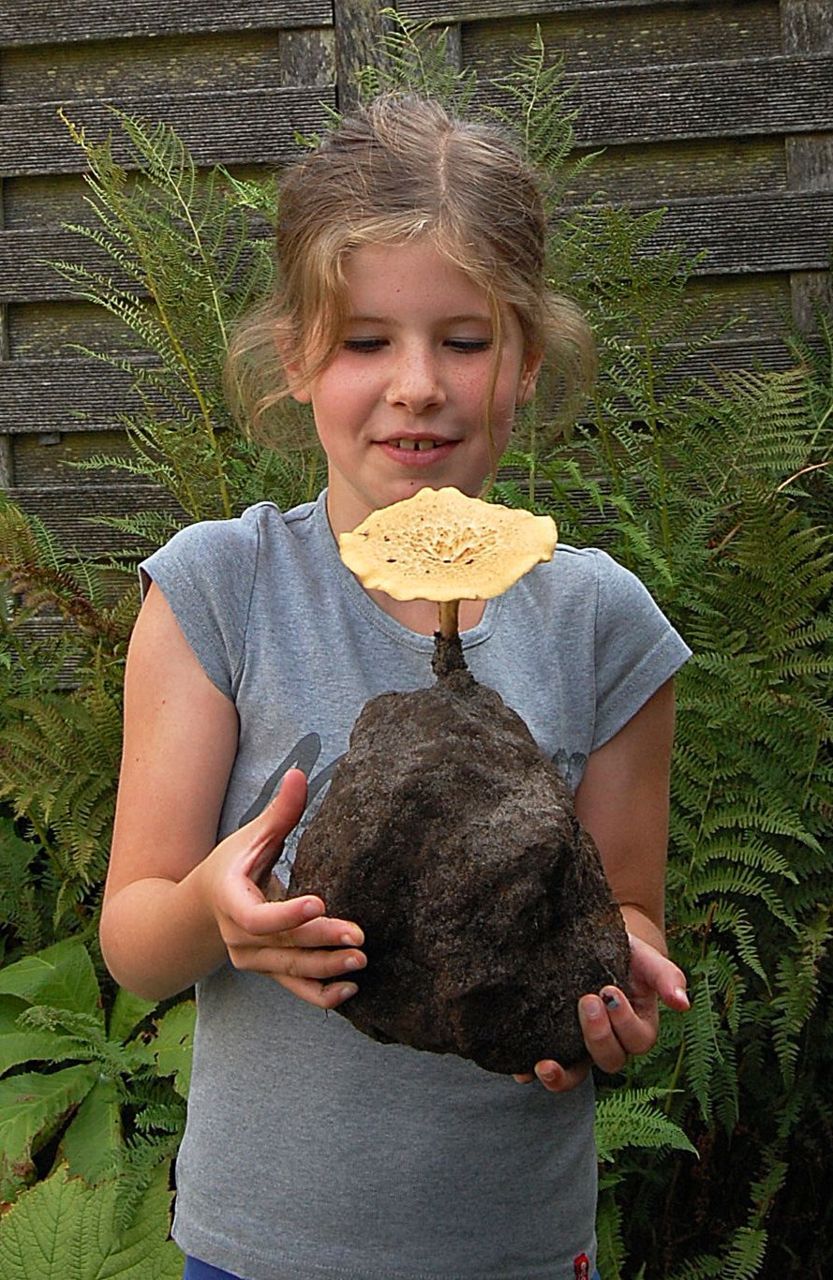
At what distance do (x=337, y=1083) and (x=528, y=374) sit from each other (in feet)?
4.77

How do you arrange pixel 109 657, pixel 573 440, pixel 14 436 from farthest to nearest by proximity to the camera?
pixel 14 436 → pixel 573 440 → pixel 109 657

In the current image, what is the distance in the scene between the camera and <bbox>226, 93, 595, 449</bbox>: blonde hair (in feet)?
7.93

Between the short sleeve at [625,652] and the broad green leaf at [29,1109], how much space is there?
7.46 feet

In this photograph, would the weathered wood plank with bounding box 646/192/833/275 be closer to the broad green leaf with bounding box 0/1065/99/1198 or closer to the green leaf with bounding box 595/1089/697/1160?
the green leaf with bounding box 595/1089/697/1160

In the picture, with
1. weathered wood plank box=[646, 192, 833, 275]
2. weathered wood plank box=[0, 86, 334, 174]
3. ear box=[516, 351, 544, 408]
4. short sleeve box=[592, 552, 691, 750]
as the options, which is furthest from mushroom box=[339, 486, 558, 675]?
weathered wood plank box=[0, 86, 334, 174]

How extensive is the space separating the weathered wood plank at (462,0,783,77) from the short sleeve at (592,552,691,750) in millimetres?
3406

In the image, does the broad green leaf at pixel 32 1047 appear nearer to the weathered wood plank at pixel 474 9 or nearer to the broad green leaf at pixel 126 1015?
the broad green leaf at pixel 126 1015

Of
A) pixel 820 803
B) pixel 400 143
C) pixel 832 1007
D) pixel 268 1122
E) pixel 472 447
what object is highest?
pixel 400 143

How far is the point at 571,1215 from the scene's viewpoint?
8.00 feet

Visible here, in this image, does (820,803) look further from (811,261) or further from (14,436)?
(14,436)

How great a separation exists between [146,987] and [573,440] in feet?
10.6

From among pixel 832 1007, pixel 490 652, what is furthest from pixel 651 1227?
pixel 490 652

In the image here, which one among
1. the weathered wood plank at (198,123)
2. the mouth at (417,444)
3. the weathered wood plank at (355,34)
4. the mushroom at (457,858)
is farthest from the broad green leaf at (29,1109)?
the weathered wood plank at (355,34)

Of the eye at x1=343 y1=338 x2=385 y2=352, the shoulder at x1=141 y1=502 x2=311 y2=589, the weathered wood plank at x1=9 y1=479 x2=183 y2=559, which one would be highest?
the eye at x1=343 y1=338 x2=385 y2=352
